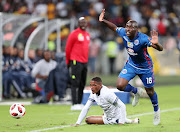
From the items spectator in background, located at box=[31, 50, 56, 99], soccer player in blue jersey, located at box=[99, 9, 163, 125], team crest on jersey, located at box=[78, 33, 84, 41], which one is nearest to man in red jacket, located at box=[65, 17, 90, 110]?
team crest on jersey, located at box=[78, 33, 84, 41]

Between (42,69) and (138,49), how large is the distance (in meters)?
6.55

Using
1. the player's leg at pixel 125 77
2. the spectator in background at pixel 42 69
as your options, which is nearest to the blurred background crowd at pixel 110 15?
the spectator in background at pixel 42 69

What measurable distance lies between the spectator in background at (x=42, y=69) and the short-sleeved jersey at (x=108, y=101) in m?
6.27

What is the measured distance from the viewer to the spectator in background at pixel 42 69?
15898mm

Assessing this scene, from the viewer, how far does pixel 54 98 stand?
15.9 m

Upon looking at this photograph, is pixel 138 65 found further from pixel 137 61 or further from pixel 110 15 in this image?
pixel 110 15

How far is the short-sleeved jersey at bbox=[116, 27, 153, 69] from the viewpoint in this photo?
985 cm

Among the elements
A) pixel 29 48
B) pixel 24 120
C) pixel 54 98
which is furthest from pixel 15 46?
pixel 24 120

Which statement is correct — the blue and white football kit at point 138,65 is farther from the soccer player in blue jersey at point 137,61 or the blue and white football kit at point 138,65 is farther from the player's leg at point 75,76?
the player's leg at point 75,76

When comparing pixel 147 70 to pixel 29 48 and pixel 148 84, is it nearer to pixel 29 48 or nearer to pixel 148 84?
pixel 148 84

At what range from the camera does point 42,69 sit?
16.0m

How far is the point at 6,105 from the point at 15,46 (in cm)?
457

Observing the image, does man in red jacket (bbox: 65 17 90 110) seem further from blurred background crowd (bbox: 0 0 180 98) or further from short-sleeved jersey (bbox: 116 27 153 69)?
blurred background crowd (bbox: 0 0 180 98)

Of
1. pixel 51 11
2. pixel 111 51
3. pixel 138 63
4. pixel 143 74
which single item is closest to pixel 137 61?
pixel 138 63
